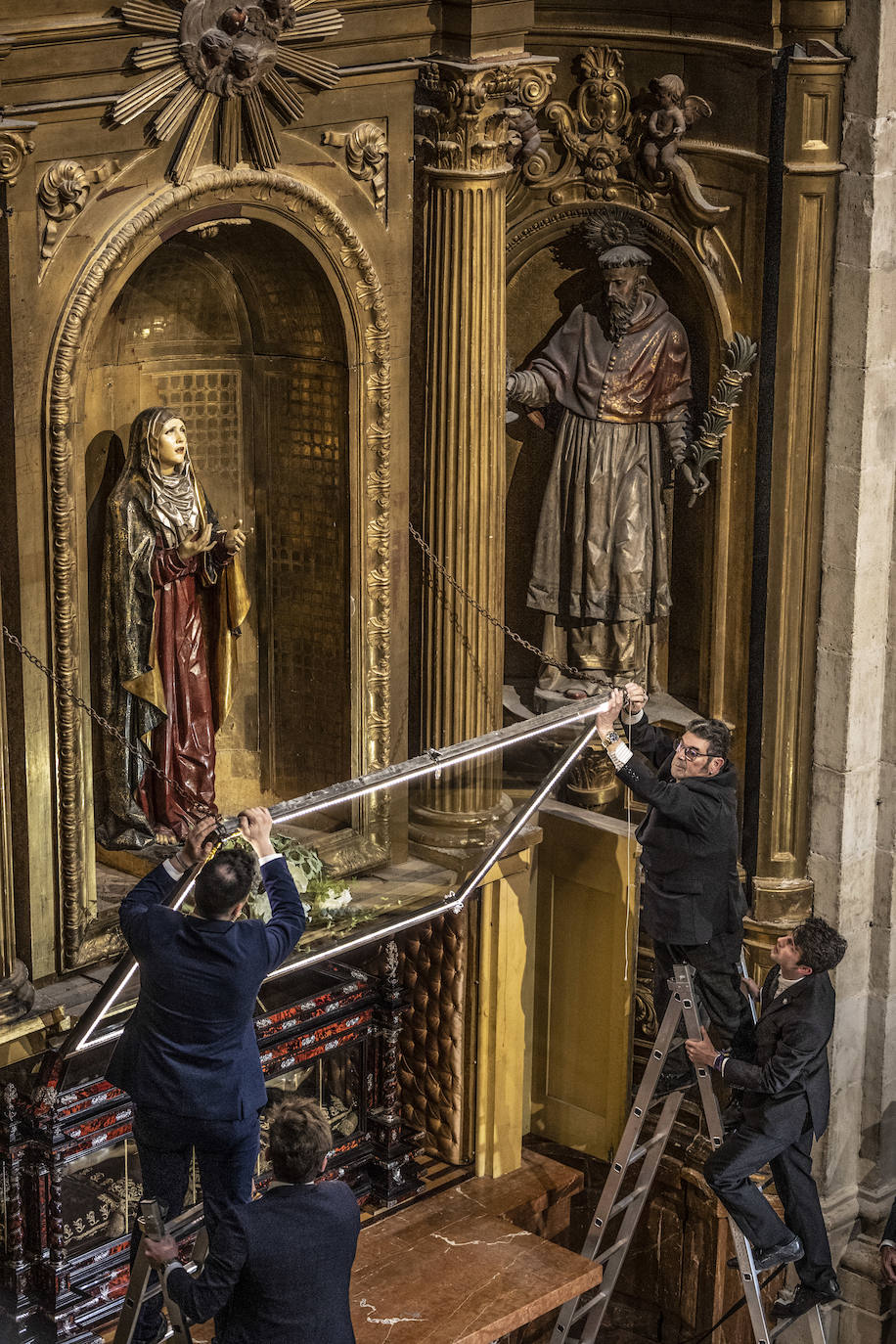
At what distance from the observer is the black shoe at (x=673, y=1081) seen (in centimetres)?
726

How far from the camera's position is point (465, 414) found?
24.4 feet

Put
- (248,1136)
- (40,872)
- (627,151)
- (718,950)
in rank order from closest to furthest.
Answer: (248,1136), (40,872), (718,950), (627,151)

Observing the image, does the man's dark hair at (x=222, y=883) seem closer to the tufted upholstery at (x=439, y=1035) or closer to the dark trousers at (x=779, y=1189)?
the dark trousers at (x=779, y=1189)

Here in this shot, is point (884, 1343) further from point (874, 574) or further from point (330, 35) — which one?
point (330, 35)

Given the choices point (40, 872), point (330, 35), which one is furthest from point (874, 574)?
point (40, 872)

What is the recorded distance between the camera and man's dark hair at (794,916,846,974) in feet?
21.8

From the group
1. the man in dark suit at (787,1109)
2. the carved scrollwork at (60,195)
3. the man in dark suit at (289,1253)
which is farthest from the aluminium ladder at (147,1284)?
the carved scrollwork at (60,195)

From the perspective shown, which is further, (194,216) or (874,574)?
(874,574)

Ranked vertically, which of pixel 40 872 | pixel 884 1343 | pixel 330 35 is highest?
Result: pixel 330 35

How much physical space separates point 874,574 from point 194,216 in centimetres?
293

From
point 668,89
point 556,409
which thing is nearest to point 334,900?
point 556,409

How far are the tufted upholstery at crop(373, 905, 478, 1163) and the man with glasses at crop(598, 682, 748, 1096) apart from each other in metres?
0.81

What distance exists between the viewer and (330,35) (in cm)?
679

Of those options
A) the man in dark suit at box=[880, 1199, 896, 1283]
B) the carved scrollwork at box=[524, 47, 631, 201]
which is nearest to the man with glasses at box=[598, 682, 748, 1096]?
the man in dark suit at box=[880, 1199, 896, 1283]
